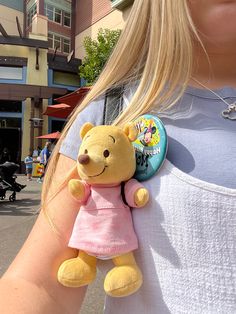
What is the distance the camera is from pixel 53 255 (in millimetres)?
834

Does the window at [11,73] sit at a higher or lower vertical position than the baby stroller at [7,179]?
higher

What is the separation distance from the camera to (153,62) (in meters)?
0.96

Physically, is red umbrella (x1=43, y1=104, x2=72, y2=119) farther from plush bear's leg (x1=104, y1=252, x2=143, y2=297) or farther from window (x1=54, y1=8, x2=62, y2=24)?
window (x1=54, y1=8, x2=62, y2=24)

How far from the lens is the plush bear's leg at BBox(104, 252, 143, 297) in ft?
2.56

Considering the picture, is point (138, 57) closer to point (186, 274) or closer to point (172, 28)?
point (172, 28)

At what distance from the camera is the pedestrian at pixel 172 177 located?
785 mm

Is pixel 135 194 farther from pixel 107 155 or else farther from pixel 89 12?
pixel 89 12

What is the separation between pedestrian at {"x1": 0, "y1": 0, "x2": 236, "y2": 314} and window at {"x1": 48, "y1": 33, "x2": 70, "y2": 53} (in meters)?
29.0

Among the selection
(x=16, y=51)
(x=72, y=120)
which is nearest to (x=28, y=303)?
(x=72, y=120)

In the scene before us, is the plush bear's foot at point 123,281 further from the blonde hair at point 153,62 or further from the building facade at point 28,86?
the building facade at point 28,86

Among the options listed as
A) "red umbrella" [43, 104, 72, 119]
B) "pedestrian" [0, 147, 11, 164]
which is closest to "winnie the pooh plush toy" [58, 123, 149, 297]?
"red umbrella" [43, 104, 72, 119]

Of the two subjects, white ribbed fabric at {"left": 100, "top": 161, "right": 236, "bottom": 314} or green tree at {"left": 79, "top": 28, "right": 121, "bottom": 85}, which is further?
green tree at {"left": 79, "top": 28, "right": 121, "bottom": 85}

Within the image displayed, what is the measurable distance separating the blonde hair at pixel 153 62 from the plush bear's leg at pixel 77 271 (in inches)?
7.0

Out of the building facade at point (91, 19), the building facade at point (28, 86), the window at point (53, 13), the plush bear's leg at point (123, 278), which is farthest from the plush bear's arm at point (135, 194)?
the window at point (53, 13)
